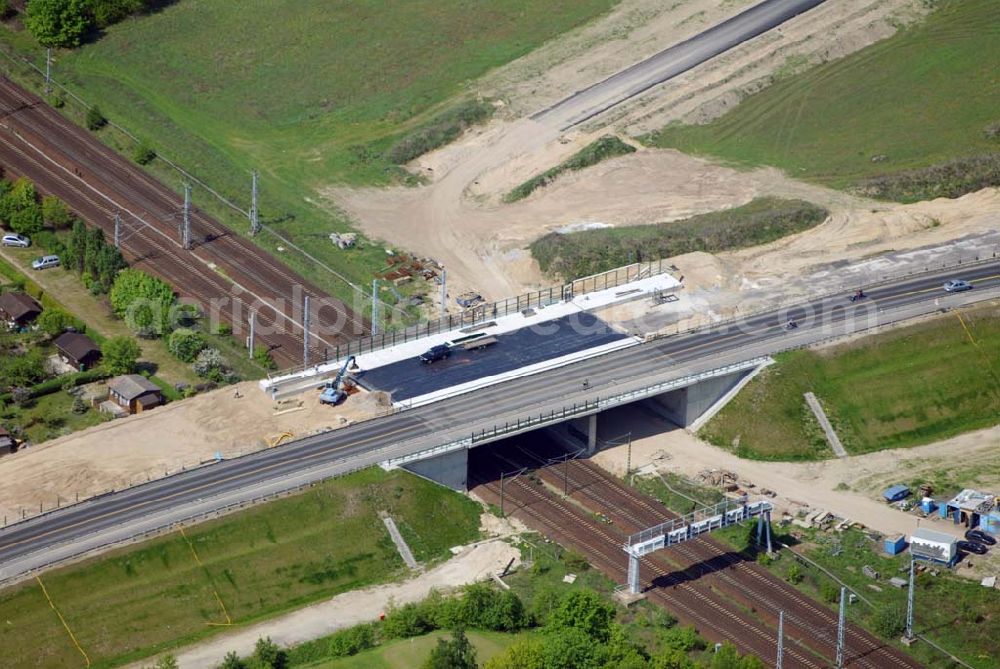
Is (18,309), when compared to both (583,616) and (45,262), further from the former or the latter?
(583,616)

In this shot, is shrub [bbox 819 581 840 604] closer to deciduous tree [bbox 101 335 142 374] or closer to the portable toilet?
the portable toilet

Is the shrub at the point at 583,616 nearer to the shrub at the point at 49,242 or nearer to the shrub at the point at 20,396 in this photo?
the shrub at the point at 20,396

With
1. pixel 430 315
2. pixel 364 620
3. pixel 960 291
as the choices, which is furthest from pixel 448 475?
pixel 960 291

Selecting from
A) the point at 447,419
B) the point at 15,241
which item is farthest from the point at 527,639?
the point at 15,241

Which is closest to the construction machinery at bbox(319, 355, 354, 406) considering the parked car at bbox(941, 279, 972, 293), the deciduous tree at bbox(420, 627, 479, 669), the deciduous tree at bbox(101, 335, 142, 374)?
the deciduous tree at bbox(101, 335, 142, 374)

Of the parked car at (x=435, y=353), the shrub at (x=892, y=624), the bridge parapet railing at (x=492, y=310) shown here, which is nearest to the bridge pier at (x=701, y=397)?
the bridge parapet railing at (x=492, y=310)

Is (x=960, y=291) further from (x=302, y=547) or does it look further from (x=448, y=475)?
(x=302, y=547)
